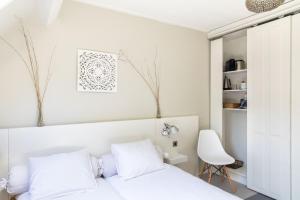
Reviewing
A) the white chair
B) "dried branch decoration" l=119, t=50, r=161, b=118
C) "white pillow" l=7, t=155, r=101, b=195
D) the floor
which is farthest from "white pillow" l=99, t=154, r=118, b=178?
the floor

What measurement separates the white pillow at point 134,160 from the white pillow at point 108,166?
0.18ft

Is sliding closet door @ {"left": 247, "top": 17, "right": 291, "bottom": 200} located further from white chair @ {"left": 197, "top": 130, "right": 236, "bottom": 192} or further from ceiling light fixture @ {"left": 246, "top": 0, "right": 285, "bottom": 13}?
ceiling light fixture @ {"left": 246, "top": 0, "right": 285, "bottom": 13}

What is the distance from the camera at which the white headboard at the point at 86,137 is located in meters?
1.93

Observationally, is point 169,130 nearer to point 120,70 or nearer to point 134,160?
point 134,160

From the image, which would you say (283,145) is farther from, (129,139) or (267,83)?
(129,139)

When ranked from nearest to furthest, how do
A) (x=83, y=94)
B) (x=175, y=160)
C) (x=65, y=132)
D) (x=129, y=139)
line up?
1. (x=65, y=132)
2. (x=83, y=94)
3. (x=129, y=139)
4. (x=175, y=160)

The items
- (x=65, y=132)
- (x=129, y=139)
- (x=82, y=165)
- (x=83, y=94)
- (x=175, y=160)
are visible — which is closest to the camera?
(x=82, y=165)

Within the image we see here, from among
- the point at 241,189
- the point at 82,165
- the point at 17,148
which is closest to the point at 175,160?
the point at 241,189

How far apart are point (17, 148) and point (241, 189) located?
2892mm

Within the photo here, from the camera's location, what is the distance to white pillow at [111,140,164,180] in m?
Answer: 2.11

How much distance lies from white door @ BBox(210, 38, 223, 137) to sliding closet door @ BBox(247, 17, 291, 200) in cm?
52

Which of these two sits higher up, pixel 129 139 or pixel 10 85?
pixel 10 85

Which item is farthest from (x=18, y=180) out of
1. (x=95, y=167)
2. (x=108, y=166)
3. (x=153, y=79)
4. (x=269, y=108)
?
(x=269, y=108)

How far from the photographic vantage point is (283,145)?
2531 millimetres
